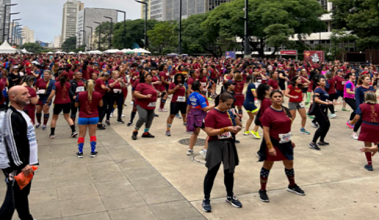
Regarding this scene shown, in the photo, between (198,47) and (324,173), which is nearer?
(324,173)

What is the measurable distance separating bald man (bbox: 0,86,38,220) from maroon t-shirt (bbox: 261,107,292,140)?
3.11 metres

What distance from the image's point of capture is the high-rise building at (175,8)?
102 metres

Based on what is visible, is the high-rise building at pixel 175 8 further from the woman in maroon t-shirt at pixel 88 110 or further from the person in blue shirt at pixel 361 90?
the woman in maroon t-shirt at pixel 88 110

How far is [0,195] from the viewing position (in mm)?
5258

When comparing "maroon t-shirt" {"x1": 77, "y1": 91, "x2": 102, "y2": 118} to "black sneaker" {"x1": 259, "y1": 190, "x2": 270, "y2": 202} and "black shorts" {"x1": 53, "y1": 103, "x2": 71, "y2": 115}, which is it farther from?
"black sneaker" {"x1": 259, "y1": 190, "x2": 270, "y2": 202}

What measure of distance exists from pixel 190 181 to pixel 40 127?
631cm

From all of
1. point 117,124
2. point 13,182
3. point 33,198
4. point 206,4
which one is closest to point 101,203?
point 33,198

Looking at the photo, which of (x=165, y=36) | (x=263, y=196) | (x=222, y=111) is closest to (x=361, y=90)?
(x=263, y=196)

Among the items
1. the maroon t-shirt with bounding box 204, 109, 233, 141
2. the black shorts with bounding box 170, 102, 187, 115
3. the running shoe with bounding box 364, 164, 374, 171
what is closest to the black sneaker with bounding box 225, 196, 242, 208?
the maroon t-shirt with bounding box 204, 109, 233, 141

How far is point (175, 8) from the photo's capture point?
124 metres

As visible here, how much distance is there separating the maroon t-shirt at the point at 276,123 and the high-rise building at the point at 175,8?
100467mm

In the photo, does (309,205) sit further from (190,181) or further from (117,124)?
(117,124)

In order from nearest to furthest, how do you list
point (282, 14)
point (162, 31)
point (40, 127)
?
point (40, 127) → point (282, 14) → point (162, 31)

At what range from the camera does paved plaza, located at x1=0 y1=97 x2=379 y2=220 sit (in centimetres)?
475
